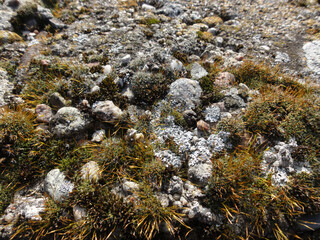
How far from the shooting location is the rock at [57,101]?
651 centimetres

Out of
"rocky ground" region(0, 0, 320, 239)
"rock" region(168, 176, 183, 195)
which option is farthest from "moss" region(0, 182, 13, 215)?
"rock" region(168, 176, 183, 195)

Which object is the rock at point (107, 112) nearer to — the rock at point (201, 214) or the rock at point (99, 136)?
the rock at point (99, 136)

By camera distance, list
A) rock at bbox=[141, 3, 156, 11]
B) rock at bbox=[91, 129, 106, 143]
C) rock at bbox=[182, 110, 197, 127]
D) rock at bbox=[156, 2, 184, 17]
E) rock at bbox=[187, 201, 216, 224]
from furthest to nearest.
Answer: rock at bbox=[141, 3, 156, 11] < rock at bbox=[156, 2, 184, 17] < rock at bbox=[182, 110, 197, 127] < rock at bbox=[91, 129, 106, 143] < rock at bbox=[187, 201, 216, 224]

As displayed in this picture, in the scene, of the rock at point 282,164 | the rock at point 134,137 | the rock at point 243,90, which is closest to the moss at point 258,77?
the rock at point 243,90

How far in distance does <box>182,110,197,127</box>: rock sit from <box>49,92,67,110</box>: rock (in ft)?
14.8

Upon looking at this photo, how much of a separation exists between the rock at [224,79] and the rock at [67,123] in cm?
544

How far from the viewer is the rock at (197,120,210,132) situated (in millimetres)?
5980

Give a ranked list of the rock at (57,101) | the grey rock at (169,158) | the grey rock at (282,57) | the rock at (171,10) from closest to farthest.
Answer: the grey rock at (169,158)
the rock at (57,101)
the grey rock at (282,57)
the rock at (171,10)

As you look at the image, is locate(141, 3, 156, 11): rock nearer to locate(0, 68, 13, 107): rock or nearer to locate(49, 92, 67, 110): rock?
locate(49, 92, 67, 110): rock

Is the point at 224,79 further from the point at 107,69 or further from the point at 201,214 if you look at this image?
the point at 201,214

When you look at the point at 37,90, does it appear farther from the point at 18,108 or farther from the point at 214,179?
the point at 214,179

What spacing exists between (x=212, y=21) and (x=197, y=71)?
5.39m

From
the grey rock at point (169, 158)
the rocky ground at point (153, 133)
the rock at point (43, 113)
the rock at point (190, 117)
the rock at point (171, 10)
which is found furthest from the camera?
the rock at point (171, 10)

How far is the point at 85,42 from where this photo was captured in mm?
8836
